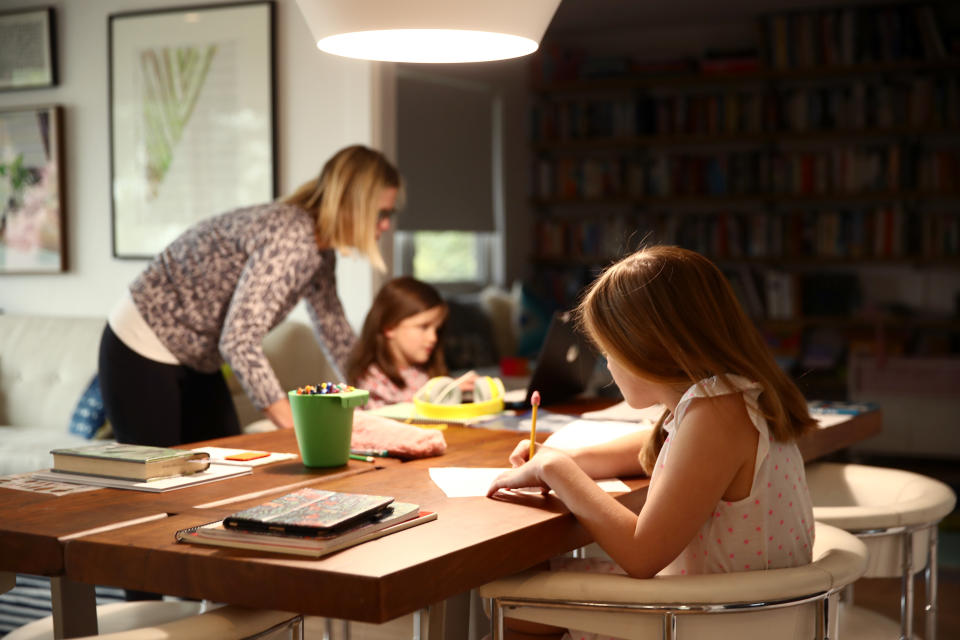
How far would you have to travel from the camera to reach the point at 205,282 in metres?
2.51

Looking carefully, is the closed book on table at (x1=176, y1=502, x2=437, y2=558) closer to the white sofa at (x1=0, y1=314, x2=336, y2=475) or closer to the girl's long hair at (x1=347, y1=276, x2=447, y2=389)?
the girl's long hair at (x1=347, y1=276, x2=447, y2=389)

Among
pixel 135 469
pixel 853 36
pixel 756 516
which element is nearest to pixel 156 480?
pixel 135 469

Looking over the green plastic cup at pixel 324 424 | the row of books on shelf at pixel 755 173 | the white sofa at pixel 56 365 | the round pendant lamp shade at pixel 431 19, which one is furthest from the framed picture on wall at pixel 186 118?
the row of books on shelf at pixel 755 173

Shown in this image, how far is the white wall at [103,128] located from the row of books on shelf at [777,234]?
2.49m

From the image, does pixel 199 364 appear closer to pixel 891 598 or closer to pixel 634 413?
pixel 634 413

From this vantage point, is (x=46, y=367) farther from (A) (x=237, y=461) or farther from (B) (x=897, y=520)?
(B) (x=897, y=520)

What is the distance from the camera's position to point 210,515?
142 cm

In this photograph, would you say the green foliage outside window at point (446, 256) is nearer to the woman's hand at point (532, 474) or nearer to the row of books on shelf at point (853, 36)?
the row of books on shelf at point (853, 36)

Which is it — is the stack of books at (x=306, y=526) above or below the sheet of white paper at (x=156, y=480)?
above

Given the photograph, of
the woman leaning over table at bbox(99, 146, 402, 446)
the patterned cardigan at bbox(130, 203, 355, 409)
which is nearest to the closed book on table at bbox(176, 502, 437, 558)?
the patterned cardigan at bbox(130, 203, 355, 409)

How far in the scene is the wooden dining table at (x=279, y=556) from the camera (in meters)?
1.16

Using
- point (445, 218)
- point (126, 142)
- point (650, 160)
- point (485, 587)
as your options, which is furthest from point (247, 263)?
point (650, 160)

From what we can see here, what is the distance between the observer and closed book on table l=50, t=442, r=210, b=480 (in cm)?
163

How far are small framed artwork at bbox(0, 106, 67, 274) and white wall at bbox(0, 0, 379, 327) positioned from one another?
0.04 meters
